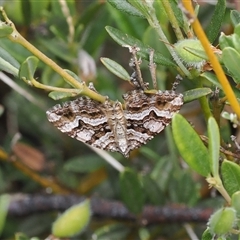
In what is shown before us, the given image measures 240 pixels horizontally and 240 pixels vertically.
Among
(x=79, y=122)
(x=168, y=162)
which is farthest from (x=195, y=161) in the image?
(x=168, y=162)

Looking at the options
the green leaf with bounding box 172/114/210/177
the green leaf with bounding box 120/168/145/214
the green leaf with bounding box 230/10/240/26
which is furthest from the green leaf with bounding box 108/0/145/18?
the green leaf with bounding box 120/168/145/214

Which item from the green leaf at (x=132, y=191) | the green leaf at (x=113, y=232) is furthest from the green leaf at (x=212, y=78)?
the green leaf at (x=113, y=232)

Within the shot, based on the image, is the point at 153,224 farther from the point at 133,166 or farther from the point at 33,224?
the point at 33,224

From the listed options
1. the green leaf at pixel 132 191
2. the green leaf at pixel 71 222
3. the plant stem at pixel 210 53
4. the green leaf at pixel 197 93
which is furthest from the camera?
the green leaf at pixel 132 191

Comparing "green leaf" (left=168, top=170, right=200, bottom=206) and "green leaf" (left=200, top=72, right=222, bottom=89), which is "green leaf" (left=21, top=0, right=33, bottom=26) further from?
"green leaf" (left=200, top=72, right=222, bottom=89)

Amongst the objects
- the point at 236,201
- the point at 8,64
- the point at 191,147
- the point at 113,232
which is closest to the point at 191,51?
the point at 191,147

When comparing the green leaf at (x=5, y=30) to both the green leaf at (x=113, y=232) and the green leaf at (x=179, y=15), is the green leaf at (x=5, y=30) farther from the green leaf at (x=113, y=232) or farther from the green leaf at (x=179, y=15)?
the green leaf at (x=113, y=232)

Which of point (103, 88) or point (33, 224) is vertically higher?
point (103, 88)
